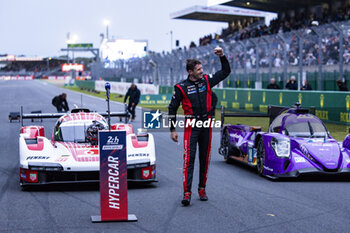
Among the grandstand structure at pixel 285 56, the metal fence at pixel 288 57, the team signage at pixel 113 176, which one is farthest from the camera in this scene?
the grandstand structure at pixel 285 56

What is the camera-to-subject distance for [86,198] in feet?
24.9

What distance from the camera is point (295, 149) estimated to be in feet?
29.6

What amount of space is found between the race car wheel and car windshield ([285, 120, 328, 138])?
47cm

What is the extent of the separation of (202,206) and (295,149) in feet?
8.36

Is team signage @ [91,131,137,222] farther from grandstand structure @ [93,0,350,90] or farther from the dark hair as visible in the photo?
grandstand structure @ [93,0,350,90]

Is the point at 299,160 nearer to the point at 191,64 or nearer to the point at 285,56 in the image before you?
the point at 191,64

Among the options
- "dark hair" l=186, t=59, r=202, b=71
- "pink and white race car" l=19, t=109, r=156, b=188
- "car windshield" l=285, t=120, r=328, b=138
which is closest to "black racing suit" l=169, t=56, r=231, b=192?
"dark hair" l=186, t=59, r=202, b=71

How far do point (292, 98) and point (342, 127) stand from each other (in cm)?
379

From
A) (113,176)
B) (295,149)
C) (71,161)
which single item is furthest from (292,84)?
(113,176)

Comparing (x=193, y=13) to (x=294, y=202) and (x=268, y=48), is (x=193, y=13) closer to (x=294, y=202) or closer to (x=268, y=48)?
(x=268, y=48)

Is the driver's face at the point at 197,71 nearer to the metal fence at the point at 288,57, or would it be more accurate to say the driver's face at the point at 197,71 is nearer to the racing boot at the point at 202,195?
the racing boot at the point at 202,195

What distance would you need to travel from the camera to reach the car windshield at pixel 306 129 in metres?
9.56

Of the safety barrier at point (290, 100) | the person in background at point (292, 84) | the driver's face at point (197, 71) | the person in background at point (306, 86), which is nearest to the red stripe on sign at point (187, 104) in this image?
the driver's face at point (197, 71)

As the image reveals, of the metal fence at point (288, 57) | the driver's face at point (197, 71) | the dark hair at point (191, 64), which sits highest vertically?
the metal fence at point (288, 57)
